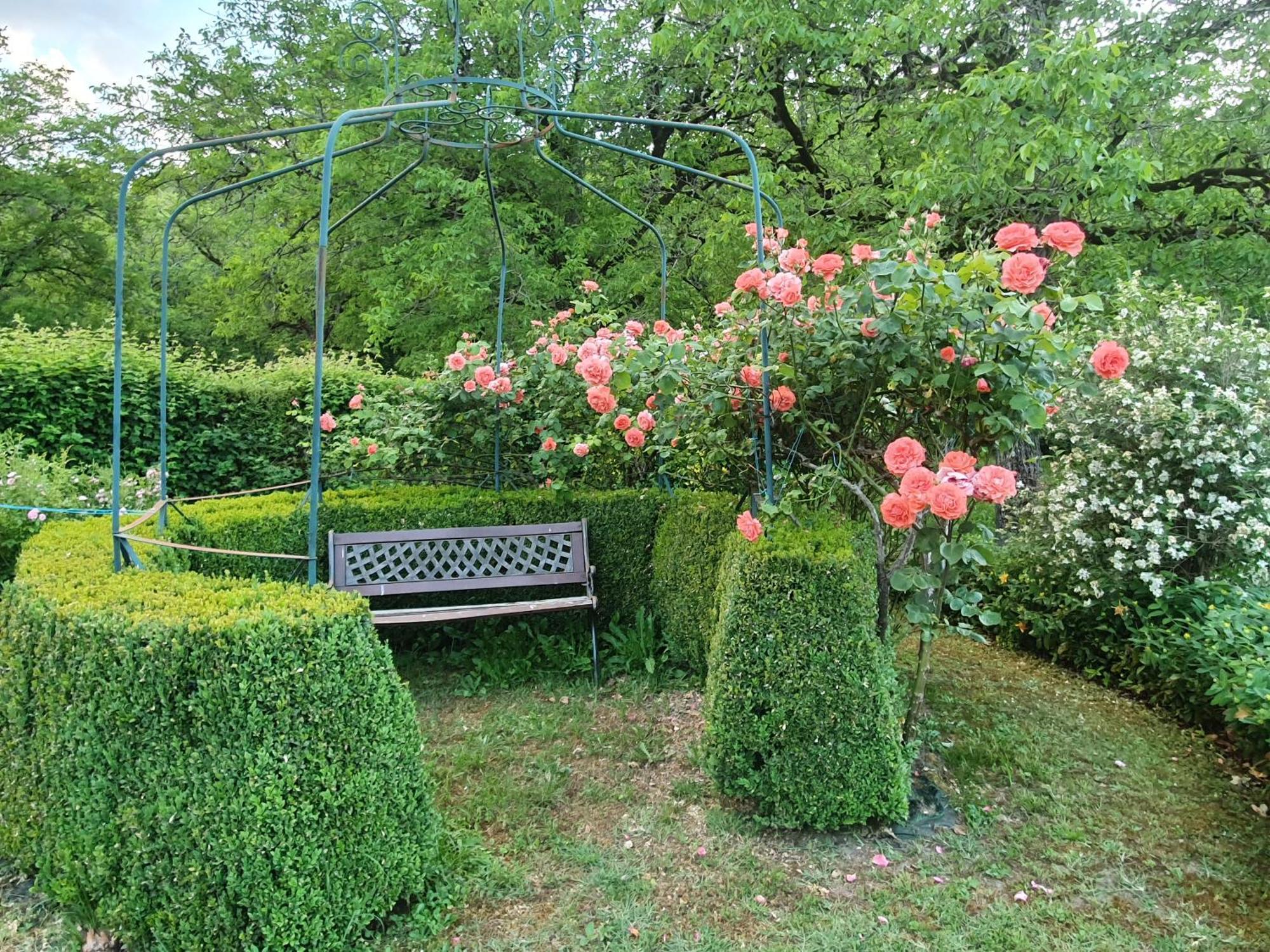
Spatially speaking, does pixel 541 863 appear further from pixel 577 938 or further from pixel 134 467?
pixel 134 467

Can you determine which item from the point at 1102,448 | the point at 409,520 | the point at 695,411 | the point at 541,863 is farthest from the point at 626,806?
the point at 1102,448

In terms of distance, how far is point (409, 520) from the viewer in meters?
4.46

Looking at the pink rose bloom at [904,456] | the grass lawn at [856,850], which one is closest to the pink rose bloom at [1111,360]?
the pink rose bloom at [904,456]

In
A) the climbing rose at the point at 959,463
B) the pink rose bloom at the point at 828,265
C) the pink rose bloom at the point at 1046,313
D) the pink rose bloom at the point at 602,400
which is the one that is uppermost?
the pink rose bloom at the point at 828,265

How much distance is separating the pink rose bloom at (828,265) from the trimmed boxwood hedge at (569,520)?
4.37ft

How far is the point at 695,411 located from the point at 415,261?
669 cm

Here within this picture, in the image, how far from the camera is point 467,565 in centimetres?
430

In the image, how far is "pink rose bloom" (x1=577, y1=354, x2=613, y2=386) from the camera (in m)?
3.67

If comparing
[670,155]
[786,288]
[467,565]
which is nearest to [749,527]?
[786,288]

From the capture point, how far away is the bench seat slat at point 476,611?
3879 mm

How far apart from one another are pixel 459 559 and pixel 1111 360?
10.6ft

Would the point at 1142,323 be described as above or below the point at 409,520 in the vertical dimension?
above

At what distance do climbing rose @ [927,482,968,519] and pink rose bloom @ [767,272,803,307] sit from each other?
0.87 meters

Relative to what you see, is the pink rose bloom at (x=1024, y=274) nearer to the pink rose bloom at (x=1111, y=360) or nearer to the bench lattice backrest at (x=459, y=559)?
the pink rose bloom at (x=1111, y=360)
